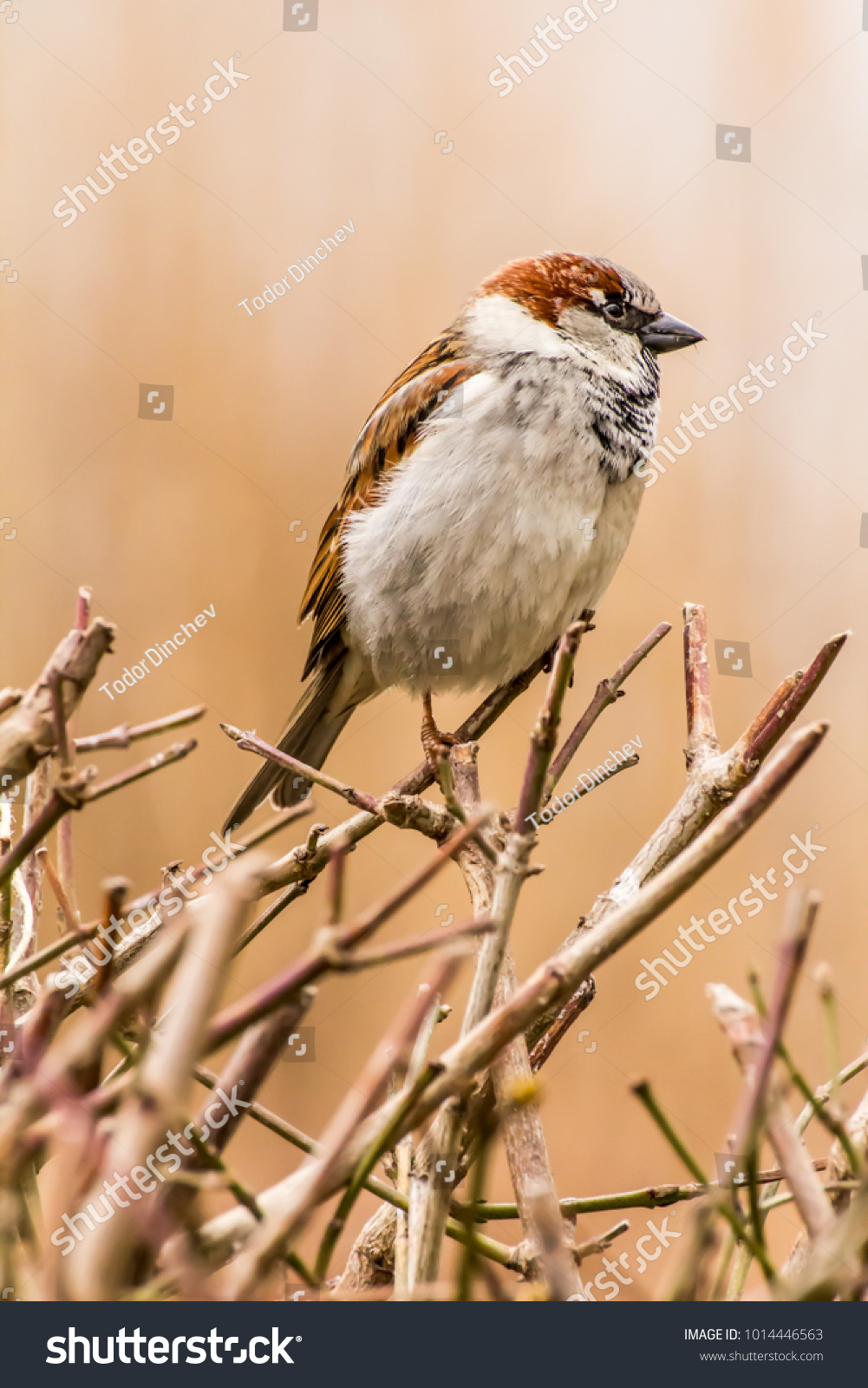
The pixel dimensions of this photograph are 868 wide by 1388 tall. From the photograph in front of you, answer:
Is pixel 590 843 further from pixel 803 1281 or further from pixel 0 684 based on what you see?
pixel 803 1281

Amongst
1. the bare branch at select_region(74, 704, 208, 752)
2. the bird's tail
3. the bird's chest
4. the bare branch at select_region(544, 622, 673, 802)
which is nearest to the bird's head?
the bird's chest

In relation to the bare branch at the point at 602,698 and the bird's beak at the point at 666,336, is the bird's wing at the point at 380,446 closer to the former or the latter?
the bird's beak at the point at 666,336

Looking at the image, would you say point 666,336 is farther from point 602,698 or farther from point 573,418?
point 602,698

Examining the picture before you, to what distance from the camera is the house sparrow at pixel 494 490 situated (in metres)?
1.60

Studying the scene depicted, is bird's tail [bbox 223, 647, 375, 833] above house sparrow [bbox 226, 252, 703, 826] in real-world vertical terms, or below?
below

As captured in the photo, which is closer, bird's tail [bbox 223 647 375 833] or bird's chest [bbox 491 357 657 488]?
bird's chest [bbox 491 357 657 488]

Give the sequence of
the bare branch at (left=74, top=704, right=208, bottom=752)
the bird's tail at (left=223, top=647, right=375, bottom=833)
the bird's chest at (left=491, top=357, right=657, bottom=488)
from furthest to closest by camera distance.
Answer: the bird's tail at (left=223, top=647, right=375, bottom=833) < the bird's chest at (left=491, top=357, right=657, bottom=488) < the bare branch at (left=74, top=704, right=208, bottom=752)

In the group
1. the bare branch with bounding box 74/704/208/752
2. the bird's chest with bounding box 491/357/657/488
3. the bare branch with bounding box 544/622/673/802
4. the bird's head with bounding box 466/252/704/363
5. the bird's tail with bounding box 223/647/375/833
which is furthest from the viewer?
the bird's tail with bounding box 223/647/375/833

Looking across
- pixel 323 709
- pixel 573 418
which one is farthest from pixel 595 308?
pixel 323 709

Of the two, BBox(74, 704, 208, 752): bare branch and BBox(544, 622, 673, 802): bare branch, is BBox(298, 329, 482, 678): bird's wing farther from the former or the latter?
BBox(74, 704, 208, 752): bare branch

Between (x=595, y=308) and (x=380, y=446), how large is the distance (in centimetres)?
42

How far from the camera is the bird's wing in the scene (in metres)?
1.76

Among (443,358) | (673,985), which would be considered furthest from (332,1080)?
(443,358)
